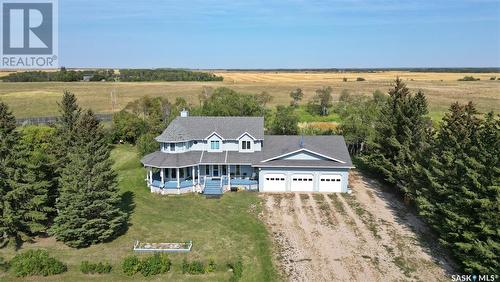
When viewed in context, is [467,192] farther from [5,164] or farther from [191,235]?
[5,164]

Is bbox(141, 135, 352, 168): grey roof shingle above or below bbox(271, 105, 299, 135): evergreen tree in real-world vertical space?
below

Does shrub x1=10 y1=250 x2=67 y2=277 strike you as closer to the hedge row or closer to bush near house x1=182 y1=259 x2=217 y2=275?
the hedge row

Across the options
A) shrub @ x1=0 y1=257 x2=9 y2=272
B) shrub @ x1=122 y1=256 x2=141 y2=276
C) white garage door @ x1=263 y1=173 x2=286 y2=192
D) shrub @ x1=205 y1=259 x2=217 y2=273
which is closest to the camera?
shrub @ x1=122 y1=256 x2=141 y2=276

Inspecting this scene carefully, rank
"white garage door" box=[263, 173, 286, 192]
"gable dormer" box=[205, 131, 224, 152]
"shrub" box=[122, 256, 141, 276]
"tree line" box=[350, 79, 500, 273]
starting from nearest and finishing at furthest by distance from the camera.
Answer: "tree line" box=[350, 79, 500, 273] → "shrub" box=[122, 256, 141, 276] → "white garage door" box=[263, 173, 286, 192] → "gable dormer" box=[205, 131, 224, 152]

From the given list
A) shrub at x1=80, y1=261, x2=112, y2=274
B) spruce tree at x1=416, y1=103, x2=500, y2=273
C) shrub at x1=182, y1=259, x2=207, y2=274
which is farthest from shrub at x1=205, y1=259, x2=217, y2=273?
spruce tree at x1=416, y1=103, x2=500, y2=273

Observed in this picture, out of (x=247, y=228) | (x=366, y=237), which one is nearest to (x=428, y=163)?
(x=366, y=237)

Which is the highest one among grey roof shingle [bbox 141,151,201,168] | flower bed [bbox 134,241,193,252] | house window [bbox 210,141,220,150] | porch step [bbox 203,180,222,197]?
house window [bbox 210,141,220,150]

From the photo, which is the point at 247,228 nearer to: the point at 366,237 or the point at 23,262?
the point at 366,237
